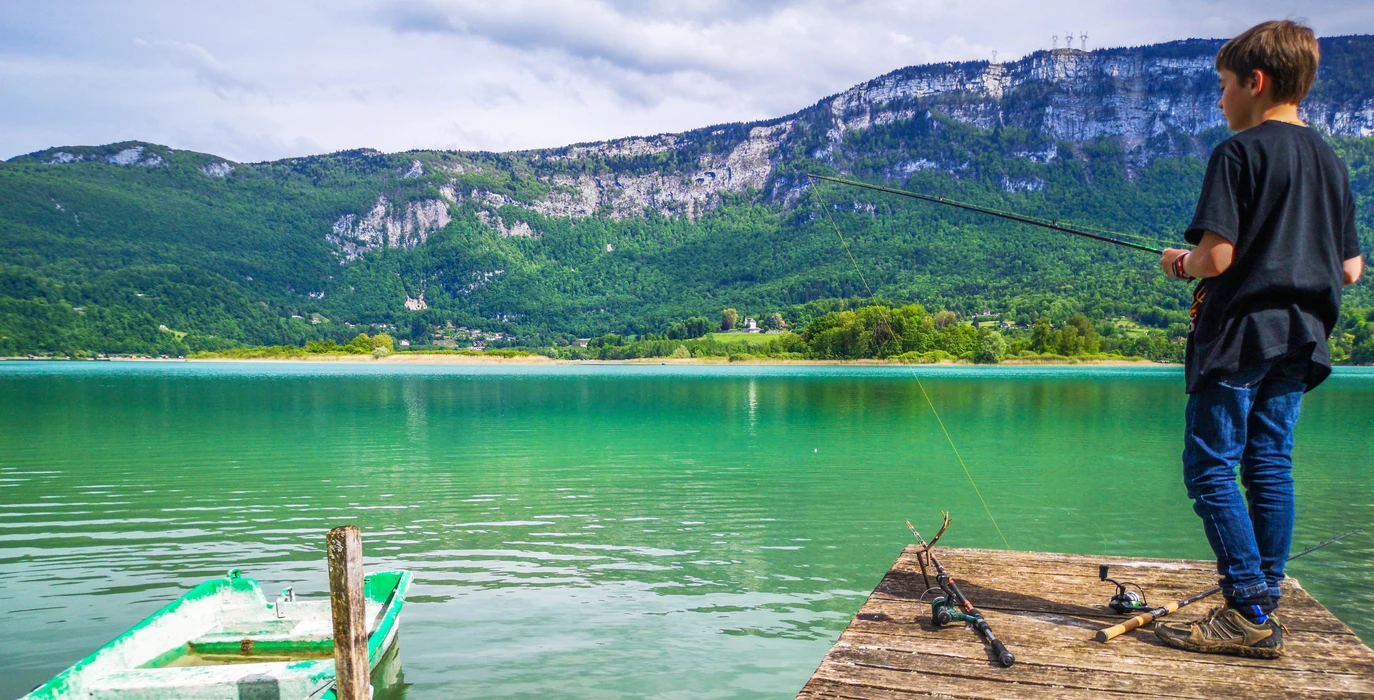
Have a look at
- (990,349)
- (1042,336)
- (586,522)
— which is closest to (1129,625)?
(586,522)

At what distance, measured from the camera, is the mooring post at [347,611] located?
511 centimetres

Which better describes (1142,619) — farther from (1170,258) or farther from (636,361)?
(636,361)

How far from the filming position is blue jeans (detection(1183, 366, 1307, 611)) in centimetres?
383

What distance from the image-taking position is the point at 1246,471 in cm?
400

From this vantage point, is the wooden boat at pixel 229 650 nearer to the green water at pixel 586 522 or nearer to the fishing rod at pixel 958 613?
the green water at pixel 586 522

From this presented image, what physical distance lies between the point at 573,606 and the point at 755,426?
74.0 ft

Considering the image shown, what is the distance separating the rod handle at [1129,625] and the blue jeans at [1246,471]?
435 mm

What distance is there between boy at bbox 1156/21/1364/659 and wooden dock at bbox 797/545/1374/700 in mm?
238

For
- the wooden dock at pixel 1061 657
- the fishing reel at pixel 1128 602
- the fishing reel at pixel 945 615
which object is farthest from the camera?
the fishing reel at pixel 1128 602

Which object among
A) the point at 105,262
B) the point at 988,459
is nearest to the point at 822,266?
the point at 105,262

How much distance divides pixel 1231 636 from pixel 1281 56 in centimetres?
269

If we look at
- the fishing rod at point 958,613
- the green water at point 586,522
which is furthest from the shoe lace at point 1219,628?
the green water at point 586,522

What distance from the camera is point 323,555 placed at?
448 inches

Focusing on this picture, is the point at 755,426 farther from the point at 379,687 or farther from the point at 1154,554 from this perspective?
the point at 379,687
